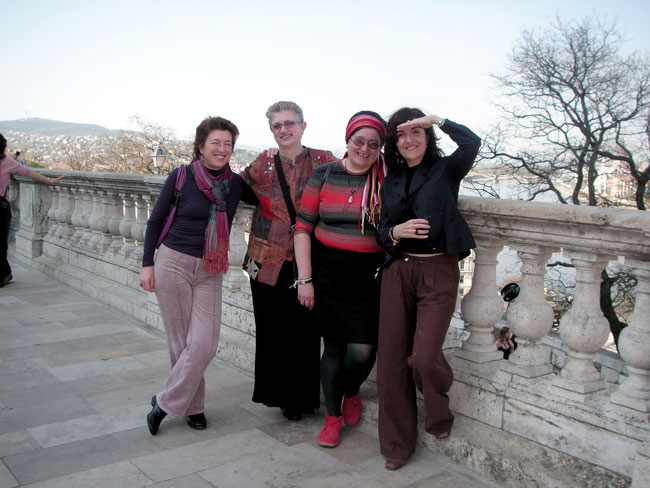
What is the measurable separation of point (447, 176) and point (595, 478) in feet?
4.49

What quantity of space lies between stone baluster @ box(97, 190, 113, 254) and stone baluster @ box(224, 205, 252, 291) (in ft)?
8.50

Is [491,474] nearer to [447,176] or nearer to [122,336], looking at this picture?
[447,176]

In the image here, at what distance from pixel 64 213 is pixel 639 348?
7.40 meters

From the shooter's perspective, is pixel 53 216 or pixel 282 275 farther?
pixel 53 216

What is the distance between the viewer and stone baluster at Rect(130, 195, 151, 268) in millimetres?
6443

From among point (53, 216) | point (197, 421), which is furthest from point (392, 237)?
point (53, 216)

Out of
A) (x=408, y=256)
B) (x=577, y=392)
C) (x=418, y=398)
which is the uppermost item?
(x=408, y=256)

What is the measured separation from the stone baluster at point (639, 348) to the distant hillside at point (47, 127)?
296ft

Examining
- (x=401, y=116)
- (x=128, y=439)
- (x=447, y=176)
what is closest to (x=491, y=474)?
(x=447, y=176)

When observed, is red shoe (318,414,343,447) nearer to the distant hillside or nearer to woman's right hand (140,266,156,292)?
woman's right hand (140,266,156,292)

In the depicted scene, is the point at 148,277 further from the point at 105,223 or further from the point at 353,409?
the point at 105,223

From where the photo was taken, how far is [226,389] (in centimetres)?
437

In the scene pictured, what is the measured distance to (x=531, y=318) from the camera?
Result: 2.98 metres

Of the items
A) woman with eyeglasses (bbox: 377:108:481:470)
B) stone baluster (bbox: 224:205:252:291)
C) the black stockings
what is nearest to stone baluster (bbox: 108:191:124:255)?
stone baluster (bbox: 224:205:252:291)
